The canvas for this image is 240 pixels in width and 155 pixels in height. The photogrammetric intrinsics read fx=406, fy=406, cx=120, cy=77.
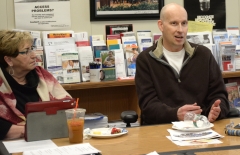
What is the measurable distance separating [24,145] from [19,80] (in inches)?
34.6

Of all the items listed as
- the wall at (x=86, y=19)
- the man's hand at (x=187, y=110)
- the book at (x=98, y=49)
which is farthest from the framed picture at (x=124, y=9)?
the man's hand at (x=187, y=110)

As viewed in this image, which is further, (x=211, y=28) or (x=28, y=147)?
(x=211, y=28)

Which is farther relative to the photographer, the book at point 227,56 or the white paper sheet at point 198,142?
the book at point 227,56

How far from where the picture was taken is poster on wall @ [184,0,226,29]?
3965 millimetres

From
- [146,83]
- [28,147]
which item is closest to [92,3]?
[146,83]

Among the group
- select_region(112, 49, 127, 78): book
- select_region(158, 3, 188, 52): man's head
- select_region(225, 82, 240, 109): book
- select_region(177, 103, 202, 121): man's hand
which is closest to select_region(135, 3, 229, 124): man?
select_region(158, 3, 188, 52): man's head

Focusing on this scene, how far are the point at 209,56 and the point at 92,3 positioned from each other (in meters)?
1.26

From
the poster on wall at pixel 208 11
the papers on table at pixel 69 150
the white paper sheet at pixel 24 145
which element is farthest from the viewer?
the poster on wall at pixel 208 11

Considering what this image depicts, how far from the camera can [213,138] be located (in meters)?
2.03

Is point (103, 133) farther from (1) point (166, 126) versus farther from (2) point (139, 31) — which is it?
(2) point (139, 31)

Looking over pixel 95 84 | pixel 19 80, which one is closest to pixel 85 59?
pixel 95 84

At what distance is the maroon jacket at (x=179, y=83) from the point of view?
2.78 meters

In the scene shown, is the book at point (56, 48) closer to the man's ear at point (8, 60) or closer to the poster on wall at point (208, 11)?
the man's ear at point (8, 60)

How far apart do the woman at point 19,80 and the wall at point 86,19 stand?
2.10 feet
